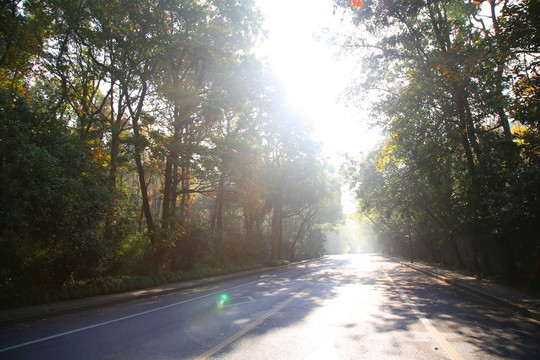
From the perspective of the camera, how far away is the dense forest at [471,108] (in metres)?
8.45

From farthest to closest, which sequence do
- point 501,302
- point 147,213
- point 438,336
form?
point 147,213
point 501,302
point 438,336

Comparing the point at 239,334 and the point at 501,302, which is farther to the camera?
the point at 501,302

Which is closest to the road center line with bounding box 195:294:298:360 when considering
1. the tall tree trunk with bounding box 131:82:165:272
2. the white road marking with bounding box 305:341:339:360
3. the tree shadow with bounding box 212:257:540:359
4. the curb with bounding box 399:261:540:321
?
the tree shadow with bounding box 212:257:540:359

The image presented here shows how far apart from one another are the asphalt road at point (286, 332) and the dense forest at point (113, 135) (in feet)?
9.79

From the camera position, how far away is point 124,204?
14.8m

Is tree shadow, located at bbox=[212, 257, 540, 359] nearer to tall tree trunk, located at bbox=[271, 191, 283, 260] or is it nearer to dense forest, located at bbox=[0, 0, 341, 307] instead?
dense forest, located at bbox=[0, 0, 341, 307]

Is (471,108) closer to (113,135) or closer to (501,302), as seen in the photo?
(501,302)

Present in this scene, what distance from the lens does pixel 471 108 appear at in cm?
1416

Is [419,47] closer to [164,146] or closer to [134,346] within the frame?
[164,146]

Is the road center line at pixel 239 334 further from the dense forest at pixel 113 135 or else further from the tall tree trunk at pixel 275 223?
the tall tree trunk at pixel 275 223

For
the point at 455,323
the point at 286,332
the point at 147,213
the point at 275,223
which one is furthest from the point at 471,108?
the point at 275,223

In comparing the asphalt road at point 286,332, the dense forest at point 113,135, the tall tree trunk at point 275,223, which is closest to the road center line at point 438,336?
the asphalt road at point 286,332

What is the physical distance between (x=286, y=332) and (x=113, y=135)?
44.8ft

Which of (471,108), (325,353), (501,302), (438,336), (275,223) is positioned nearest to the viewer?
(325,353)
